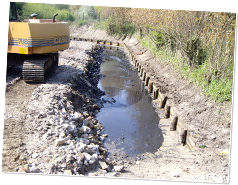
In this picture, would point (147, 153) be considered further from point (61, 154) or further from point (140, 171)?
point (61, 154)

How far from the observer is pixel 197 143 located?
6.16m

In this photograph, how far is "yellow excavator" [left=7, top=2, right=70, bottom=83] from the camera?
7.33 metres

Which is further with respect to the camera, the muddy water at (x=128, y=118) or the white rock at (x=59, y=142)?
the muddy water at (x=128, y=118)

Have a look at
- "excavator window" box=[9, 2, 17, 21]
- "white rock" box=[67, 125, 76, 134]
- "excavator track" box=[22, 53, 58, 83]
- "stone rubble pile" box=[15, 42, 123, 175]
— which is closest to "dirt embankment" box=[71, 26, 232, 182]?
"stone rubble pile" box=[15, 42, 123, 175]

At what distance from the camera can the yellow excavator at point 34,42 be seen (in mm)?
7332

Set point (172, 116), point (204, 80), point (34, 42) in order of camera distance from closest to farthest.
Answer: point (34, 42) → point (172, 116) → point (204, 80)

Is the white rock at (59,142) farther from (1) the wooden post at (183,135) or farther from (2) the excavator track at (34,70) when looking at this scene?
(2) the excavator track at (34,70)

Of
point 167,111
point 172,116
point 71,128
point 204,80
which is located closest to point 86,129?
point 71,128

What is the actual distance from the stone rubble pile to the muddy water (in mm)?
418

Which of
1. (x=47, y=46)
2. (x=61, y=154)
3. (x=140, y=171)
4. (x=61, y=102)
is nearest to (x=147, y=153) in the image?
(x=140, y=171)

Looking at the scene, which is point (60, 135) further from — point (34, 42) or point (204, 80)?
point (204, 80)

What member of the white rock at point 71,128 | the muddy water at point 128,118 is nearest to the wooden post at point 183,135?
the muddy water at point 128,118

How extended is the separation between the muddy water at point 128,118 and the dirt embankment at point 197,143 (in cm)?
65

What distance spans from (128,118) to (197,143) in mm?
3040
